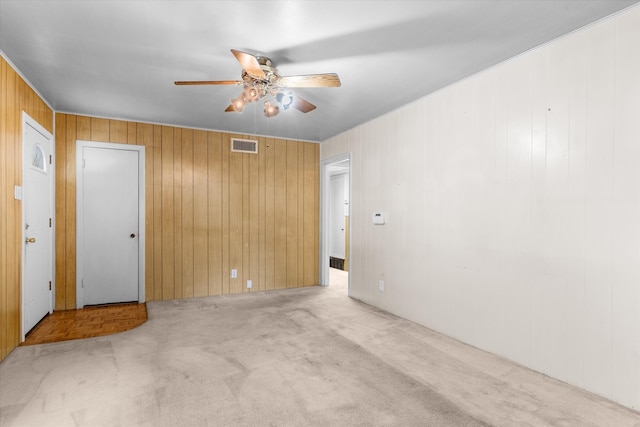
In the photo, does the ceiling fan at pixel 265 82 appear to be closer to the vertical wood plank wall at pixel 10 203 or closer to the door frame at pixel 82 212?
the vertical wood plank wall at pixel 10 203

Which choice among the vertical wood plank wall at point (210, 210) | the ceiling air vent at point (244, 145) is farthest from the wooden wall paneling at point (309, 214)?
the ceiling air vent at point (244, 145)

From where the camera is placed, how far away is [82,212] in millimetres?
4391

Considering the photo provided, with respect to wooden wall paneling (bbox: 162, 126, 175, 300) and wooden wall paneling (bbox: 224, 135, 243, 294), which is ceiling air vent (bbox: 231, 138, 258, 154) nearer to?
wooden wall paneling (bbox: 224, 135, 243, 294)

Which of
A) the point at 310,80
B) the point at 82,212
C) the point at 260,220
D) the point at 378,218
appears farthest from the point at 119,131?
the point at 378,218

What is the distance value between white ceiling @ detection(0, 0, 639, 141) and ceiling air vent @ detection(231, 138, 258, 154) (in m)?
1.48

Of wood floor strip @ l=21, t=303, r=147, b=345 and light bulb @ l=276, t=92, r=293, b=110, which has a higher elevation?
light bulb @ l=276, t=92, r=293, b=110

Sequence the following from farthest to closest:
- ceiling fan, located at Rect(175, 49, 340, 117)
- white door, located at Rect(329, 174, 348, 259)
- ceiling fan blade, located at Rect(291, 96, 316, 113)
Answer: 1. white door, located at Rect(329, 174, 348, 259)
2. ceiling fan blade, located at Rect(291, 96, 316, 113)
3. ceiling fan, located at Rect(175, 49, 340, 117)

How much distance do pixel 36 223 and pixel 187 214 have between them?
170 centimetres

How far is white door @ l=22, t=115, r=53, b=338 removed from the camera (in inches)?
131

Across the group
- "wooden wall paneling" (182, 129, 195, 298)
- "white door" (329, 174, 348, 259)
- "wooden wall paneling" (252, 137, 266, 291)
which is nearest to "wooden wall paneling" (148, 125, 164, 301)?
"wooden wall paneling" (182, 129, 195, 298)

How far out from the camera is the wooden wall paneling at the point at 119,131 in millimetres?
4531

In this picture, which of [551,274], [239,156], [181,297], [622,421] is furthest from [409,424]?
[239,156]

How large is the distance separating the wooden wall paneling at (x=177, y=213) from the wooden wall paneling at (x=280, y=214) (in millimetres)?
1430

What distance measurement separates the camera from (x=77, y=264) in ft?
14.3
